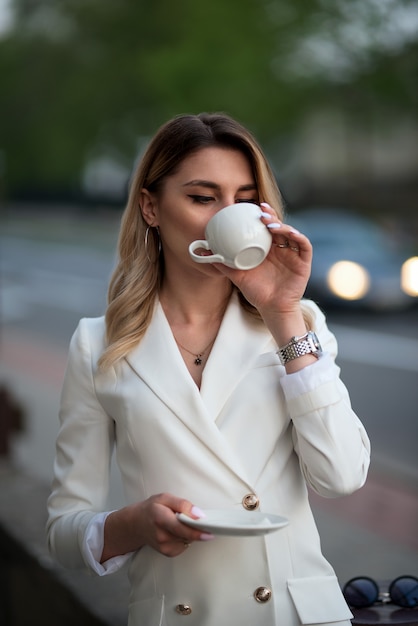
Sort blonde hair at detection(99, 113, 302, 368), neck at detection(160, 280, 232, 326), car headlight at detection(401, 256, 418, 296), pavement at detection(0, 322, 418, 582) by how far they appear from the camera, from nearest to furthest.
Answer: blonde hair at detection(99, 113, 302, 368) < neck at detection(160, 280, 232, 326) < car headlight at detection(401, 256, 418, 296) < pavement at detection(0, 322, 418, 582)

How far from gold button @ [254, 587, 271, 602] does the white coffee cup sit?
71cm

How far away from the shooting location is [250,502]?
6.39 ft

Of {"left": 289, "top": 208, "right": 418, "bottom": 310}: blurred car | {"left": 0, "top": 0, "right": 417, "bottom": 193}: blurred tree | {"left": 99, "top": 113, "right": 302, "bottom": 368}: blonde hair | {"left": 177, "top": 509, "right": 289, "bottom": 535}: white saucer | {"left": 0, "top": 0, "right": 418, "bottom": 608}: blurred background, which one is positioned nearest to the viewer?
{"left": 177, "top": 509, "right": 289, "bottom": 535}: white saucer

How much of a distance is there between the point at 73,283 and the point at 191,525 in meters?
21.5

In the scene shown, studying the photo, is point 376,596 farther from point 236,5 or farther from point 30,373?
point 236,5

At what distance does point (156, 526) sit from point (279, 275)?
0.61 meters

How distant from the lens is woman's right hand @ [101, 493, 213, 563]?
1759 millimetres

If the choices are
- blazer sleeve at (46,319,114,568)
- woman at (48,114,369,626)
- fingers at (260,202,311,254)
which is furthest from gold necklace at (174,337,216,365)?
fingers at (260,202,311,254)

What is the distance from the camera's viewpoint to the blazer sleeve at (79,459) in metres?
2.12

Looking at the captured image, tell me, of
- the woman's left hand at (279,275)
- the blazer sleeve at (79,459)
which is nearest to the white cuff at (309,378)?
the woman's left hand at (279,275)

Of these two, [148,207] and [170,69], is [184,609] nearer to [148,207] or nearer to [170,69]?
[148,207]

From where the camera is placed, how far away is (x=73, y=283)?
2292cm

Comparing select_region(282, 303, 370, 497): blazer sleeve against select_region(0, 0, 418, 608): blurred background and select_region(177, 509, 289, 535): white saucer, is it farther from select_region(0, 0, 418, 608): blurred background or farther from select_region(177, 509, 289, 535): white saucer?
select_region(0, 0, 418, 608): blurred background

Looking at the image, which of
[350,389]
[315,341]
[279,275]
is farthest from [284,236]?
[350,389]
